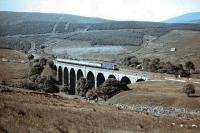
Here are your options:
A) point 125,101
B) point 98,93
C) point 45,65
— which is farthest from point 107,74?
point 45,65

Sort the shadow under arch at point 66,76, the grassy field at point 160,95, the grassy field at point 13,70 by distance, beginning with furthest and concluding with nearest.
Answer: the shadow under arch at point 66,76 → the grassy field at point 13,70 → the grassy field at point 160,95

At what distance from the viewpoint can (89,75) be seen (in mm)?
138625

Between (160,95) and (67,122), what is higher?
(67,122)

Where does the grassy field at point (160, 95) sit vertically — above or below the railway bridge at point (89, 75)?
below

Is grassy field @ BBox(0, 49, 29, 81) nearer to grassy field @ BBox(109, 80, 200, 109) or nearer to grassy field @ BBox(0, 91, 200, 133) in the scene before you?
grassy field @ BBox(109, 80, 200, 109)

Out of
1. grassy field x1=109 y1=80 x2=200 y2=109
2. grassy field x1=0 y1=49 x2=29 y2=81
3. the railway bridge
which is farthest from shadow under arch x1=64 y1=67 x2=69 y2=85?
grassy field x1=109 y1=80 x2=200 y2=109

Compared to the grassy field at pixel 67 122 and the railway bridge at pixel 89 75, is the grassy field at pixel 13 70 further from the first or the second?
the grassy field at pixel 67 122

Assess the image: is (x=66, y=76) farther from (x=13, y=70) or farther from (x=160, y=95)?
(x=160, y=95)

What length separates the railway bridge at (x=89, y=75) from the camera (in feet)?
380

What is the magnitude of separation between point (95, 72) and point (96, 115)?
92.1 metres

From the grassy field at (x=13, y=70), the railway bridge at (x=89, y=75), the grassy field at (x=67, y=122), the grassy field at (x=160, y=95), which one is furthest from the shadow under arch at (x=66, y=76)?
the grassy field at (x=67, y=122)

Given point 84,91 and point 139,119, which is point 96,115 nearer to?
point 139,119

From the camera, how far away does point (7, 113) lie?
35094 mm

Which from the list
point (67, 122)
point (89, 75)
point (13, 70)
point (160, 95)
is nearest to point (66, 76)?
point (89, 75)
